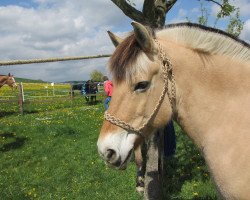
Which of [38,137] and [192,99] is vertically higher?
[192,99]

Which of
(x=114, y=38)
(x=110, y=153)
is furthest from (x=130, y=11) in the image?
(x=110, y=153)

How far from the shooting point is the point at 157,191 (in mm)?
6062

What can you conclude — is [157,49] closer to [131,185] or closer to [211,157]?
[211,157]

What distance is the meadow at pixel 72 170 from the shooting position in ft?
23.4

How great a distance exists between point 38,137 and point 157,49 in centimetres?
1016

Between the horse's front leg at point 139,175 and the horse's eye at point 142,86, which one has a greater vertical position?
the horse's eye at point 142,86

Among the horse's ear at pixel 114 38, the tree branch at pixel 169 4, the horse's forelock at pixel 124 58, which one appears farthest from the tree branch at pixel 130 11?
the horse's forelock at pixel 124 58

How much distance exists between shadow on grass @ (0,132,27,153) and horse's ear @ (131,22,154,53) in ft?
30.1

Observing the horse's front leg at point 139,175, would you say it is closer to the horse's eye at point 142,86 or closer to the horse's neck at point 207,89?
the horse's neck at point 207,89

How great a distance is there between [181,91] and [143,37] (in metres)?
0.59

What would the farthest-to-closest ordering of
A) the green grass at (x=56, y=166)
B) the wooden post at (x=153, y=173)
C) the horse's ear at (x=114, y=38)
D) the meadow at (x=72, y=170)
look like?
the green grass at (x=56, y=166)
the meadow at (x=72, y=170)
the wooden post at (x=153, y=173)
the horse's ear at (x=114, y=38)

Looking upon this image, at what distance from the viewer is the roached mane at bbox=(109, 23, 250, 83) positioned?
9.92 ft

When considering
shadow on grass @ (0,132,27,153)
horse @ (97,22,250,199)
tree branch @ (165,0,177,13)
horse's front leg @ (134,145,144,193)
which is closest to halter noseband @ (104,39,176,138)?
horse @ (97,22,250,199)

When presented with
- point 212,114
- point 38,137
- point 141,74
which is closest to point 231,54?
point 212,114
